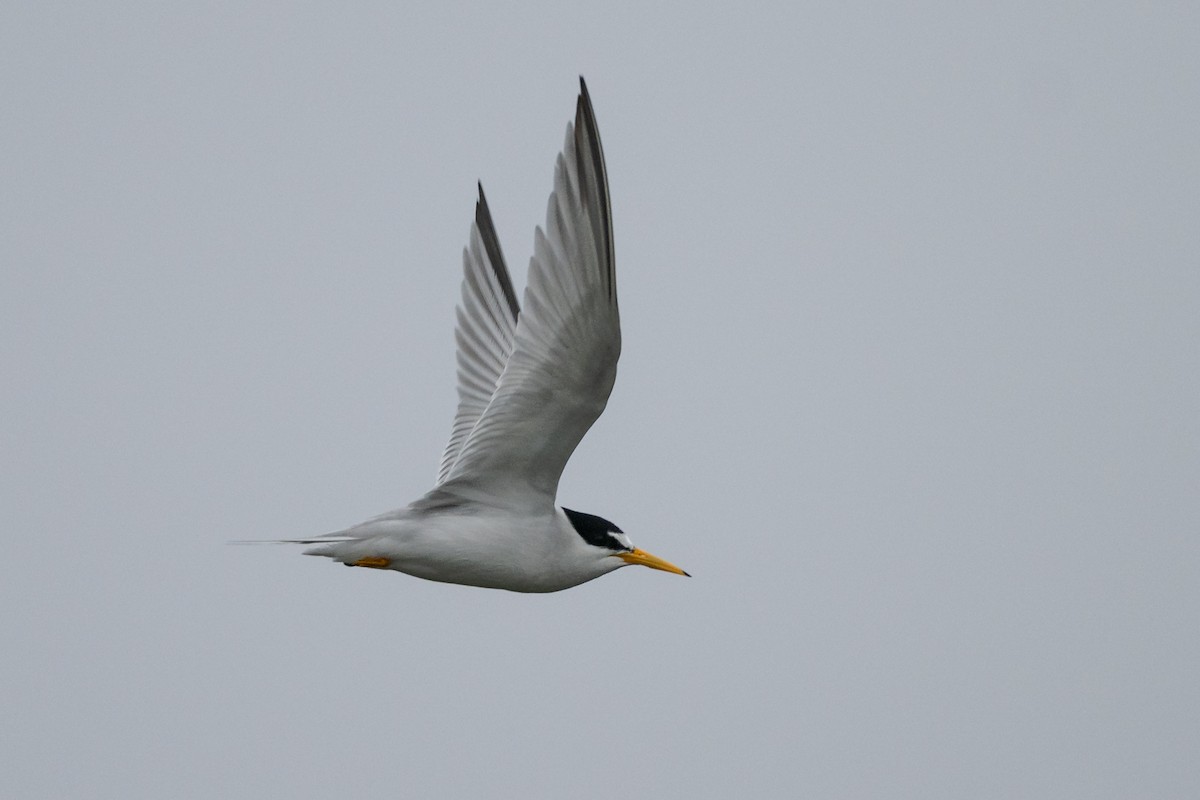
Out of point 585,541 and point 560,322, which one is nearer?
point 560,322

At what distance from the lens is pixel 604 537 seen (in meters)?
8.48

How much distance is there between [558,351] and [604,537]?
159cm

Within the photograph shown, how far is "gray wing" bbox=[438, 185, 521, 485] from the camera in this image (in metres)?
9.89

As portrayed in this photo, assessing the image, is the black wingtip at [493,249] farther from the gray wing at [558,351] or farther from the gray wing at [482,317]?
the gray wing at [558,351]

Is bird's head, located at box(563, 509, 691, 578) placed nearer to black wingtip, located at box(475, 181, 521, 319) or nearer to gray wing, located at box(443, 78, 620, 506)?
gray wing, located at box(443, 78, 620, 506)

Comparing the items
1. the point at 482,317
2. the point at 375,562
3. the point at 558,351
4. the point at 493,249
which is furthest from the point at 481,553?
the point at 493,249

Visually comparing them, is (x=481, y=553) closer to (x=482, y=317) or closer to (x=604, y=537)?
(x=604, y=537)

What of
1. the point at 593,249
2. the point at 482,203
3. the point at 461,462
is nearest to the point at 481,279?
the point at 482,203

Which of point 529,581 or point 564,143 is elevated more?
point 564,143

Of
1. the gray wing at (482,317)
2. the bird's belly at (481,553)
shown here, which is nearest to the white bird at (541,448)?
the bird's belly at (481,553)

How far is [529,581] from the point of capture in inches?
326

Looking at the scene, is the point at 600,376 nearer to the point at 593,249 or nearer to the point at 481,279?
the point at 593,249

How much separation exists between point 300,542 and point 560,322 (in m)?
2.03

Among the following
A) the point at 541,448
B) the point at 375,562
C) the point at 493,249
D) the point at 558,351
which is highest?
the point at 493,249
